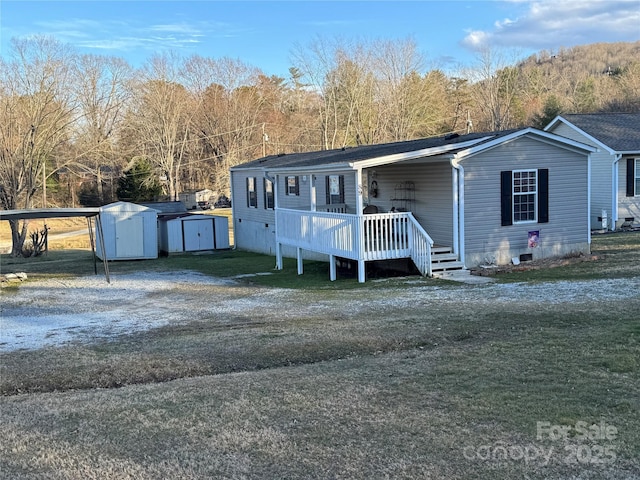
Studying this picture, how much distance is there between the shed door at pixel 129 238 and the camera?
23.5 m

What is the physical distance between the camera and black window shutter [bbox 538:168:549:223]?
595 inches

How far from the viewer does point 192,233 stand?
24.6 meters

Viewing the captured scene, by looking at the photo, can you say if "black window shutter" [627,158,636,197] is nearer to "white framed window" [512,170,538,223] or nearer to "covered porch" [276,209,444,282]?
"white framed window" [512,170,538,223]

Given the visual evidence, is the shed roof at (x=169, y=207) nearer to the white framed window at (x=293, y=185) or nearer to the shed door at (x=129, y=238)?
the shed door at (x=129, y=238)

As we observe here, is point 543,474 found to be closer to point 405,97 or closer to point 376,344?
point 376,344

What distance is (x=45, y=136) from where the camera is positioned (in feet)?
90.4

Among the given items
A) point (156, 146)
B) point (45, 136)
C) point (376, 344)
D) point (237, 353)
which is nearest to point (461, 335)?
point (376, 344)

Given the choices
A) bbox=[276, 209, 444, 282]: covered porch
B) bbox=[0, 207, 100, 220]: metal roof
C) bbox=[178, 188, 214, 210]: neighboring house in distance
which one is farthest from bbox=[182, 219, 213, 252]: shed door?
bbox=[178, 188, 214, 210]: neighboring house in distance

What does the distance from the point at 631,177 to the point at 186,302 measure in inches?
637

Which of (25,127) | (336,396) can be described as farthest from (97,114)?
(336,396)

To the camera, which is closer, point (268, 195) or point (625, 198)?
point (625, 198)

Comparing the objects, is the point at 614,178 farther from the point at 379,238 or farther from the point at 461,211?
the point at 379,238

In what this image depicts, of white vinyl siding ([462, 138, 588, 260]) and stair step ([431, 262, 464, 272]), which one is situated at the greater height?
white vinyl siding ([462, 138, 588, 260])

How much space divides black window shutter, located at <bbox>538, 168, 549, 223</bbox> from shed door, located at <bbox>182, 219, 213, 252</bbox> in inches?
526
